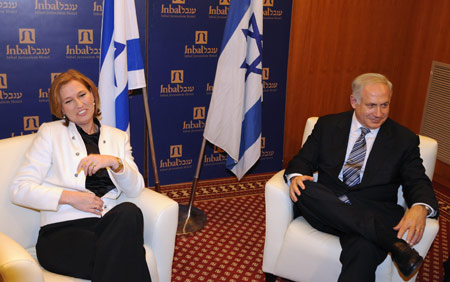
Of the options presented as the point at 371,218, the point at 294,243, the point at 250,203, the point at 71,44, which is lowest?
the point at 250,203

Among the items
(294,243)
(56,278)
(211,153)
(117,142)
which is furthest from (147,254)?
(211,153)

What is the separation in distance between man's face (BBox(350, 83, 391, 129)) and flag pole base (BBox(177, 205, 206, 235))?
5.00ft

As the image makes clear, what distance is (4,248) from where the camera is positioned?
188 centimetres

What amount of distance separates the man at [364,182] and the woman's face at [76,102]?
1153 millimetres

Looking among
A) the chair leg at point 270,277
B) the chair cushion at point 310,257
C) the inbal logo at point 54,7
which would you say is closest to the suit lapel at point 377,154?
the chair cushion at point 310,257

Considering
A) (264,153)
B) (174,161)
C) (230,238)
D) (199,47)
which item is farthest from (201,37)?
(230,238)

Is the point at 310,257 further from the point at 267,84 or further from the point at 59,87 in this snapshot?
the point at 267,84

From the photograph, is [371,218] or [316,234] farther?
[316,234]

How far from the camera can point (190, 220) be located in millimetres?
3768

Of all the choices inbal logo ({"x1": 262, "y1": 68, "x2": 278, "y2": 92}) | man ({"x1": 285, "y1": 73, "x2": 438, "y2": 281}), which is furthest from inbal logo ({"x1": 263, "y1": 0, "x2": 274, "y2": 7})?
man ({"x1": 285, "y1": 73, "x2": 438, "y2": 281})

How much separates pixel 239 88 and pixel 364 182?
1.21m

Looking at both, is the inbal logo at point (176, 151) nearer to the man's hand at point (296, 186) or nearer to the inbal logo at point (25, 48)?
the inbal logo at point (25, 48)

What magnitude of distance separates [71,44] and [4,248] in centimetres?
226

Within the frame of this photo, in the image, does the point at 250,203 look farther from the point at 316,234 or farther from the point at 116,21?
the point at 116,21
